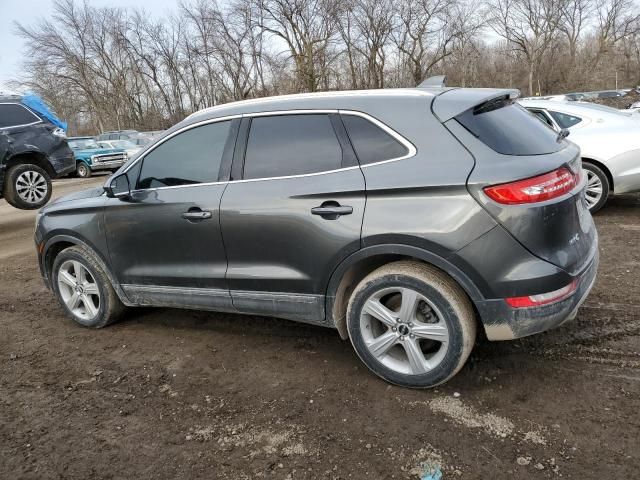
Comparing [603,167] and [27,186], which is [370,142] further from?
[27,186]

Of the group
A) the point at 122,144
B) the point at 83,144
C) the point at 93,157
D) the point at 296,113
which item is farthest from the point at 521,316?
the point at 122,144

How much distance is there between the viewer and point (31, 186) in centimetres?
957

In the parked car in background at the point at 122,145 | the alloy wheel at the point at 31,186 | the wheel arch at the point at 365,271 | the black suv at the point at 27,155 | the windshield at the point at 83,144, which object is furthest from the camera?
the parked car in background at the point at 122,145

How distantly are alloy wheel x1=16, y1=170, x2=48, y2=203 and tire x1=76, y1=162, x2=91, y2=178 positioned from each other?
11.5 m

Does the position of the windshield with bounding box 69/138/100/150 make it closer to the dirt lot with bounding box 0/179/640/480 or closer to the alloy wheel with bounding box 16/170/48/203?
the alloy wheel with bounding box 16/170/48/203

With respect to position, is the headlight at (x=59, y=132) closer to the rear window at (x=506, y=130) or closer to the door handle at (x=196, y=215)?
the door handle at (x=196, y=215)

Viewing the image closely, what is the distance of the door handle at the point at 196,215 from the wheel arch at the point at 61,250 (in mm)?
1036

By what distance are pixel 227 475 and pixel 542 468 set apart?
148 cm

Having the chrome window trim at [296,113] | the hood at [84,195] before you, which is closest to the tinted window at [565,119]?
the chrome window trim at [296,113]

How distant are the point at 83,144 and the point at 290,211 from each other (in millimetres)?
21182

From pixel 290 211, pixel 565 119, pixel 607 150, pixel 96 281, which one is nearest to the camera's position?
pixel 290 211

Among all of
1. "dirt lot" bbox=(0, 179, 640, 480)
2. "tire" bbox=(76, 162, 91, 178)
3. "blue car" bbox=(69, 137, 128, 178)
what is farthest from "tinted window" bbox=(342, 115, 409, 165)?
"tire" bbox=(76, 162, 91, 178)

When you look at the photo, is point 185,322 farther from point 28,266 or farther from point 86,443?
Answer: point 28,266

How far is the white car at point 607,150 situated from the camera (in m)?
6.54
